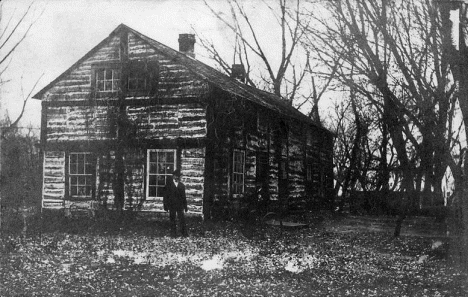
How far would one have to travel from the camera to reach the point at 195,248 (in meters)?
11.1

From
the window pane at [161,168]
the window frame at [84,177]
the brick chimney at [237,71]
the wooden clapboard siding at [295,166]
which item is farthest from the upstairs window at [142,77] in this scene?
the brick chimney at [237,71]

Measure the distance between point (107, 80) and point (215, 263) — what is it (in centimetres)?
793

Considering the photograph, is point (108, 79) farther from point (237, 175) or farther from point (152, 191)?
point (237, 175)

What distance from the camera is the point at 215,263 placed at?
9609 mm

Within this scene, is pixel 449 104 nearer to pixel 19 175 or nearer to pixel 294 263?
pixel 294 263

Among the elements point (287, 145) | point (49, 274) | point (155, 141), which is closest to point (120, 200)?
point (155, 141)

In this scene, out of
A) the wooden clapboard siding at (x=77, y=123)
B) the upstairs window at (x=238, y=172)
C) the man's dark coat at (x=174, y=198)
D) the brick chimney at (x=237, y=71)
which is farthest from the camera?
the brick chimney at (x=237, y=71)

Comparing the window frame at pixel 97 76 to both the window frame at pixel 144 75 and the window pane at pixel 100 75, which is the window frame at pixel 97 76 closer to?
the window pane at pixel 100 75

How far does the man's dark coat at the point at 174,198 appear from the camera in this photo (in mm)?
12469

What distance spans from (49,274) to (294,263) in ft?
15.8

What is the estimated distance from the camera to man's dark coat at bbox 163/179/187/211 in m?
12.5

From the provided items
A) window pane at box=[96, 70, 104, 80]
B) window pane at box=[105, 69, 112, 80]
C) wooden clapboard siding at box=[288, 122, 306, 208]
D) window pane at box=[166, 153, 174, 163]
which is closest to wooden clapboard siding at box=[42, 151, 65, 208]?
window pane at box=[96, 70, 104, 80]

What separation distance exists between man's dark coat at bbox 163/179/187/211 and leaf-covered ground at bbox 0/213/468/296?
81 cm

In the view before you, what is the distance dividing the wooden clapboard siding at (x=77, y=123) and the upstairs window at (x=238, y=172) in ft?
12.6
